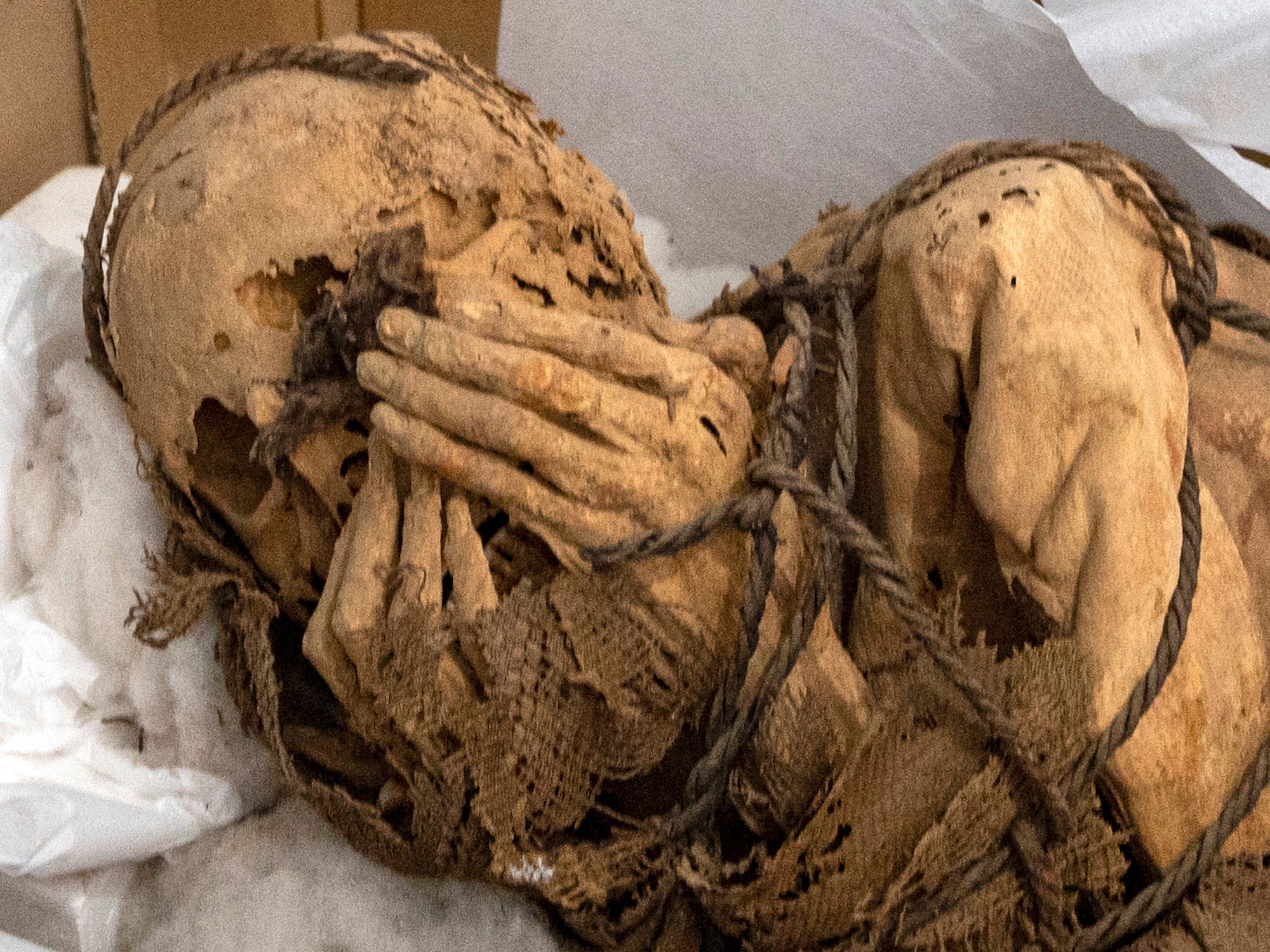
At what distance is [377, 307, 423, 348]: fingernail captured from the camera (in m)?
0.69

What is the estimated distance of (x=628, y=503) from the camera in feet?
2.28

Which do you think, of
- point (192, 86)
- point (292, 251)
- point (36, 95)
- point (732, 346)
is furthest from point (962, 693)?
point (36, 95)

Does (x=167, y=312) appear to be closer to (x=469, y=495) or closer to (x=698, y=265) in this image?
(x=469, y=495)

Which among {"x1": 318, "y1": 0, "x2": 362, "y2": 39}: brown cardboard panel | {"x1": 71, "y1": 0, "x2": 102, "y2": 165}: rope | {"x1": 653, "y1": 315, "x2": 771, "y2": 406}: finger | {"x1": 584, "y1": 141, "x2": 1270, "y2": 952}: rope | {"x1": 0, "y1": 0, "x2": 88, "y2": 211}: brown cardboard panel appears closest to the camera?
{"x1": 584, "y1": 141, "x2": 1270, "y2": 952}: rope

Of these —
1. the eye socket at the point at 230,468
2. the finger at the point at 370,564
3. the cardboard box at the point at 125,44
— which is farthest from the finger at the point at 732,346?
the cardboard box at the point at 125,44

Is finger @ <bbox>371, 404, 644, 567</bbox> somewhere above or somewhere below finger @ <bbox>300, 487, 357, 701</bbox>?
above

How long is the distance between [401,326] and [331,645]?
0.23 m

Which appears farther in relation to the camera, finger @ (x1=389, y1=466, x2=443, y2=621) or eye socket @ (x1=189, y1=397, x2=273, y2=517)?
eye socket @ (x1=189, y1=397, x2=273, y2=517)

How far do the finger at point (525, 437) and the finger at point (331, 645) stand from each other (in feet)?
0.42

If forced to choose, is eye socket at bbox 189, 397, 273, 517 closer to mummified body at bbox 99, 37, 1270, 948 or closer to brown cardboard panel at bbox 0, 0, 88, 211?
mummified body at bbox 99, 37, 1270, 948

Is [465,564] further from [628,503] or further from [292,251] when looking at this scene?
[292,251]

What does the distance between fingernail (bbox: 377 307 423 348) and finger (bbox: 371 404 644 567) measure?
48mm

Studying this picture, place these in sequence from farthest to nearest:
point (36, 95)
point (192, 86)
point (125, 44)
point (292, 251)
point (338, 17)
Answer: point (338, 17)
point (125, 44)
point (36, 95)
point (192, 86)
point (292, 251)

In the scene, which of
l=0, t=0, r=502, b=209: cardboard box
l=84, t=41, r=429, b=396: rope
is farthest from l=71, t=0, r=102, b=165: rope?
l=84, t=41, r=429, b=396: rope
